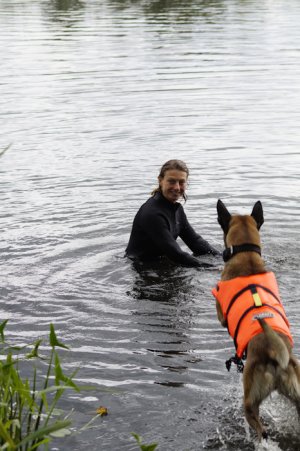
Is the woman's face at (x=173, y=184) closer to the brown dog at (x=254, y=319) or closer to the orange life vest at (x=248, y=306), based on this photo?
the brown dog at (x=254, y=319)

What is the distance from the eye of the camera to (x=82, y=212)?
449 inches

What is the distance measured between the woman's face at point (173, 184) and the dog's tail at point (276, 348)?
397cm

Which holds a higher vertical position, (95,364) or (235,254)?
(235,254)

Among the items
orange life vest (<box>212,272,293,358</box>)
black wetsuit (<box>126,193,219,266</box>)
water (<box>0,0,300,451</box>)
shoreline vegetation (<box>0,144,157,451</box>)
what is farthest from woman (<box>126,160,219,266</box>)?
shoreline vegetation (<box>0,144,157,451</box>)

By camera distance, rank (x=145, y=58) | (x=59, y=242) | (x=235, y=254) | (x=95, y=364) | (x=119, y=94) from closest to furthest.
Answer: (x=235, y=254)
(x=95, y=364)
(x=59, y=242)
(x=119, y=94)
(x=145, y=58)

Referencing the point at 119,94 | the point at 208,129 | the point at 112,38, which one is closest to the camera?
the point at 208,129

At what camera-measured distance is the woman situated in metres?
8.84

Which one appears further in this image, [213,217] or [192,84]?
[192,84]

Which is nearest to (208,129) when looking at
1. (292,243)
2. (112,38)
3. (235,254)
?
(292,243)

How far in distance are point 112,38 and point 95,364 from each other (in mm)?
25754

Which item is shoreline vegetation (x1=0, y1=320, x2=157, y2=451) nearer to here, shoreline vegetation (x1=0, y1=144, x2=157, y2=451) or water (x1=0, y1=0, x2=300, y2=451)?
shoreline vegetation (x1=0, y1=144, x2=157, y2=451)

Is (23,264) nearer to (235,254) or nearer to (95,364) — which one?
(95,364)

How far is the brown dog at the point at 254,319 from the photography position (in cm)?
493

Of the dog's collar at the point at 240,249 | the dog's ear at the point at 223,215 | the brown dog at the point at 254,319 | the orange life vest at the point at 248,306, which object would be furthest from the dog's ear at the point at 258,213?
the orange life vest at the point at 248,306
